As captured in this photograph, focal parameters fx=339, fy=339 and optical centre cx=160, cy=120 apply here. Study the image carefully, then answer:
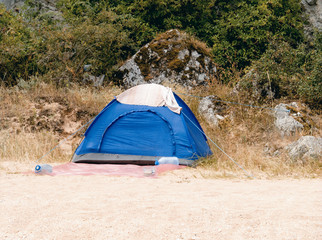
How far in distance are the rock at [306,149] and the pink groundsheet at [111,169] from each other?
2.27m

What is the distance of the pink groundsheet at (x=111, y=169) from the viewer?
18.7 ft

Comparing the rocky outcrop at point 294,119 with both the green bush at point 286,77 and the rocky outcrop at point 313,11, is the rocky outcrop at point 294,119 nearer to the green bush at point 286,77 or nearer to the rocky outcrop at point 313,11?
the green bush at point 286,77

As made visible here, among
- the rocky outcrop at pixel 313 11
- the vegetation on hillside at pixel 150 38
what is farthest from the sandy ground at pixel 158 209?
the rocky outcrop at pixel 313 11

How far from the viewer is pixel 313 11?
13.2m

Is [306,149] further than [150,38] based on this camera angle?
No

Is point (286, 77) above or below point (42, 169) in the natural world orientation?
above

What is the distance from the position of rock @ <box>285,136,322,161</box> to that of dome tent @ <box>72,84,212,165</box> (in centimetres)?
162

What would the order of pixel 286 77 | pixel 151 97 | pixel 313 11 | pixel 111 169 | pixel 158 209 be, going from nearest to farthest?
pixel 158 209
pixel 111 169
pixel 151 97
pixel 286 77
pixel 313 11

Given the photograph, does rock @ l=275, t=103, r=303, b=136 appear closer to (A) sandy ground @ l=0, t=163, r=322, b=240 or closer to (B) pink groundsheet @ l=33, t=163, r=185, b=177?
(A) sandy ground @ l=0, t=163, r=322, b=240

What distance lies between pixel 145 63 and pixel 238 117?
3940 millimetres

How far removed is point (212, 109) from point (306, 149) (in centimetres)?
278

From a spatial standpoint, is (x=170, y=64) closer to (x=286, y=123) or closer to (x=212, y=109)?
(x=212, y=109)

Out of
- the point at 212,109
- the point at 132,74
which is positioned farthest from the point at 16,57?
the point at 212,109

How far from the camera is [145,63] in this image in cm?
1102
